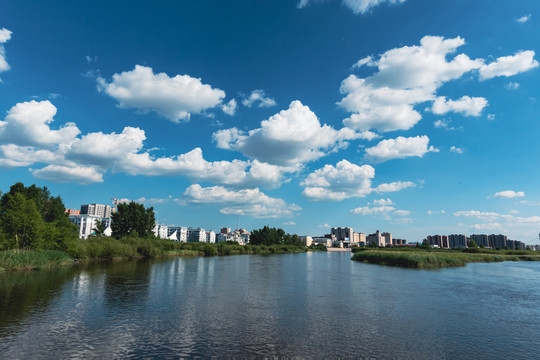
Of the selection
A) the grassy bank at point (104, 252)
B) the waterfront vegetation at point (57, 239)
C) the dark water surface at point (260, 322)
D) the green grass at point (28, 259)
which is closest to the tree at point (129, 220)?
the waterfront vegetation at point (57, 239)

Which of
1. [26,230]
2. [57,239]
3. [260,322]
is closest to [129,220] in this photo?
[57,239]

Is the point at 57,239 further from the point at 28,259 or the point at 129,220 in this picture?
the point at 129,220

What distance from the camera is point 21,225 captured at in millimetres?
53062

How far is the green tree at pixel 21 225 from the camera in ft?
172

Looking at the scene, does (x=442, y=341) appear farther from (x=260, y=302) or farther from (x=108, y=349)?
(x=108, y=349)

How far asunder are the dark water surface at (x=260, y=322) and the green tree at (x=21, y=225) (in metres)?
21.7

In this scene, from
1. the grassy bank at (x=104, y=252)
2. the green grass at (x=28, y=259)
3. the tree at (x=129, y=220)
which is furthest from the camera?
the tree at (x=129, y=220)

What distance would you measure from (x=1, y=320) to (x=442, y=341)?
95.5 feet

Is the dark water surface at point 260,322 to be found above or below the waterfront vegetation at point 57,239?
below

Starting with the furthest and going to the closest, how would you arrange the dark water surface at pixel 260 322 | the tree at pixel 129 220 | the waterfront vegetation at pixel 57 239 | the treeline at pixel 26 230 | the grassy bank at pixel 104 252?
1. the tree at pixel 129 220
2. the treeline at pixel 26 230
3. the waterfront vegetation at pixel 57 239
4. the grassy bank at pixel 104 252
5. the dark water surface at pixel 260 322

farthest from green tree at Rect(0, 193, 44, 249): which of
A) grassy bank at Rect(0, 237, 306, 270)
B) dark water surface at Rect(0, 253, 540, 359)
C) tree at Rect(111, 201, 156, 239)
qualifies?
tree at Rect(111, 201, 156, 239)

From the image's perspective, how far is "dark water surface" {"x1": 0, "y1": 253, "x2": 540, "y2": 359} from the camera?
53.5 feet

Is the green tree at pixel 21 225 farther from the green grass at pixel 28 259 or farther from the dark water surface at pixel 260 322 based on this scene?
the dark water surface at pixel 260 322

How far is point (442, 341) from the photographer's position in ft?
60.5
